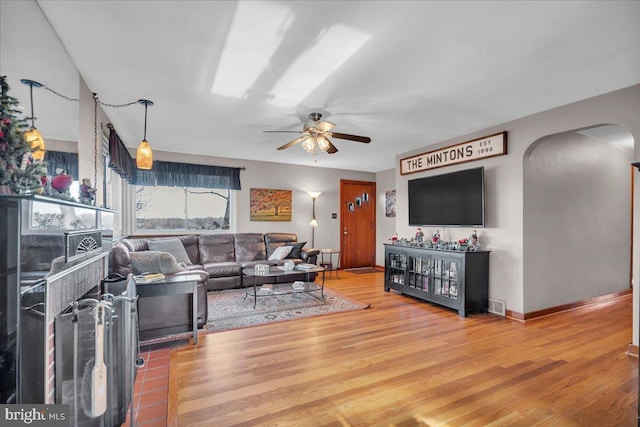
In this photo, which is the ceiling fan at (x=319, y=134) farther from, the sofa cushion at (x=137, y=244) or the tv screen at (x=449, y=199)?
the sofa cushion at (x=137, y=244)

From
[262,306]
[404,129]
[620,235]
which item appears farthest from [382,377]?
[620,235]

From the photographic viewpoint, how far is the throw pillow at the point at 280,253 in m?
5.47

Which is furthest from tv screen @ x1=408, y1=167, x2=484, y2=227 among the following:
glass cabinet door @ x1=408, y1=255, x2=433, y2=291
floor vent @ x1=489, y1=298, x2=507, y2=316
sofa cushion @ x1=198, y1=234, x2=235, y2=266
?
sofa cushion @ x1=198, y1=234, x2=235, y2=266

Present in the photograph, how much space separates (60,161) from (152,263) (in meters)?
1.67

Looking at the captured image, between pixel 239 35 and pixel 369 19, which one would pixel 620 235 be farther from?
pixel 239 35

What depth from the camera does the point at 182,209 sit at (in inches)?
225

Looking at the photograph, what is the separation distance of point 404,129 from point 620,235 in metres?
3.89

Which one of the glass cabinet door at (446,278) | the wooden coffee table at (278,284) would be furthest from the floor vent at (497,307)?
the wooden coffee table at (278,284)

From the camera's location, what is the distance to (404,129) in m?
4.01

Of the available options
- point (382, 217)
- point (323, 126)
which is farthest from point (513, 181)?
point (382, 217)

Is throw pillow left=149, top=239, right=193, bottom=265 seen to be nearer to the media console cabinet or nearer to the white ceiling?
the white ceiling

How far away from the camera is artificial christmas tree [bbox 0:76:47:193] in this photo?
46.7 inches

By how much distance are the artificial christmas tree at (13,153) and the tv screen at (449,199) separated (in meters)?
4.25

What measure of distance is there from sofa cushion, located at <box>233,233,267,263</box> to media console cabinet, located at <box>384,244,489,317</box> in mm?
2614
